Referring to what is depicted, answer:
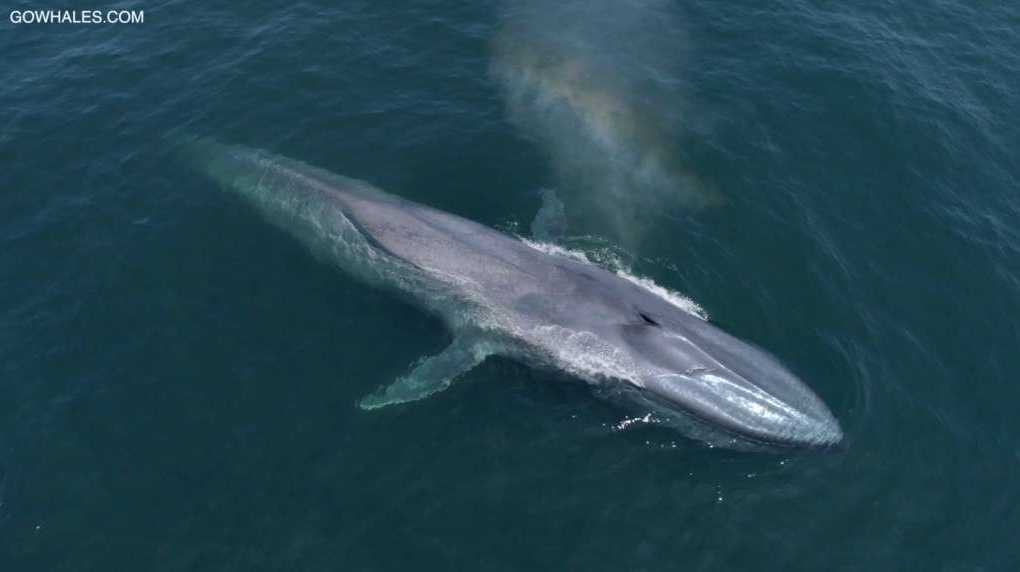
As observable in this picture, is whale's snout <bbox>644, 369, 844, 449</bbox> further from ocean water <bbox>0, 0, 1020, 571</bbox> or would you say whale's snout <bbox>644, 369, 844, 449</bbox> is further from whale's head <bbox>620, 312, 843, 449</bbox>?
ocean water <bbox>0, 0, 1020, 571</bbox>

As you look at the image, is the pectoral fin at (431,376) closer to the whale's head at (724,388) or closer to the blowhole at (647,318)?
the whale's head at (724,388)

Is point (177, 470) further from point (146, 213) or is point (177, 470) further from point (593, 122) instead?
point (593, 122)

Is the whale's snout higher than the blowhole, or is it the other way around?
the blowhole

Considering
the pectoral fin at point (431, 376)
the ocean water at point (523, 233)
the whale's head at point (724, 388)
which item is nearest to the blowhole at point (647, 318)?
the whale's head at point (724, 388)

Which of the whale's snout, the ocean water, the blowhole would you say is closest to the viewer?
the ocean water

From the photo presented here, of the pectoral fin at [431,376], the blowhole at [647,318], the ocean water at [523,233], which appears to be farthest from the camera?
the pectoral fin at [431,376]

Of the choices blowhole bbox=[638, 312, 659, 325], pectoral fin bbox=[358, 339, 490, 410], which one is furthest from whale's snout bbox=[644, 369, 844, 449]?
pectoral fin bbox=[358, 339, 490, 410]

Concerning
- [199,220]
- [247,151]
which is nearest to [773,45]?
[247,151]
